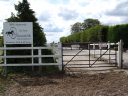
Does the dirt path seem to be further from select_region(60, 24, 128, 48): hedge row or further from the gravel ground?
select_region(60, 24, 128, 48): hedge row

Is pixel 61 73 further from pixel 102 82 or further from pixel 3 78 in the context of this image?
pixel 3 78

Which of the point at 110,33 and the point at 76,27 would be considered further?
the point at 76,27

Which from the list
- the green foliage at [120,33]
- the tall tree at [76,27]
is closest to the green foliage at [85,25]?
the tall tree at [76,27]

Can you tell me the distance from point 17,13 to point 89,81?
5.58m

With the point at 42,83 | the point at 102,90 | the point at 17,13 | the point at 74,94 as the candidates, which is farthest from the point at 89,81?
the point at 17,13

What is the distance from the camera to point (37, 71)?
6949 mm

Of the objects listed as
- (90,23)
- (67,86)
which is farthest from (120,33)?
(90,23)

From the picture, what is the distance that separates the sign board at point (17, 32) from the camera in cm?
668

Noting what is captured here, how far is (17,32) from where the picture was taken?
6.71 metres

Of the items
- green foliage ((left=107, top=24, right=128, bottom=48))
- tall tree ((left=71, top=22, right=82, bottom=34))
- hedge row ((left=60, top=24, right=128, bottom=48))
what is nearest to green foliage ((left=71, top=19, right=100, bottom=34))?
tall tree ((left=71, top=22, right=82, bottom=34))

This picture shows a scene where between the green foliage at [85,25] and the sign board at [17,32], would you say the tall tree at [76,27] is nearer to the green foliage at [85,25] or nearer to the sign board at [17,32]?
the green foliage at [85,25]

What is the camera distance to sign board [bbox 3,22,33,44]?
6.68 m

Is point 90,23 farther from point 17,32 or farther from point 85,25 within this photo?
point 17,32

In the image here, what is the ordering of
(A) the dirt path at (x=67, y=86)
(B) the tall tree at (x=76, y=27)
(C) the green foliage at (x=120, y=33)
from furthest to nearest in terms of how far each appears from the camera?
(B) the tall tree at (x=76, y=27)
(C) the green foliage at (x=120, y=33)
(A) the dirt path at (x=67, y=86)
